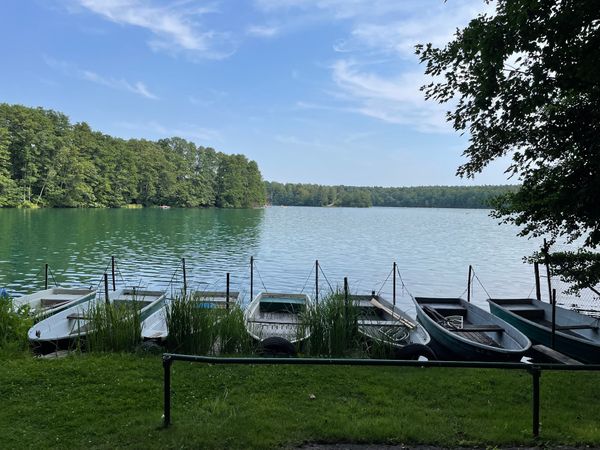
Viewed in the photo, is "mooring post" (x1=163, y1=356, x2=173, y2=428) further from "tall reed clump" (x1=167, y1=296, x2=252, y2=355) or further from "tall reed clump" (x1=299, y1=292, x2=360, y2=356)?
"tall reed clump" (x1=299, y1=292, x2=360, y2=356)

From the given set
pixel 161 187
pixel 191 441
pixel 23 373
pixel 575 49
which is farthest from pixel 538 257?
pixel 161 187

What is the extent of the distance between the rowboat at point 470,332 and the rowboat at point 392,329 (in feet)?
2.17

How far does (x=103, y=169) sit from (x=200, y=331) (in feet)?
323

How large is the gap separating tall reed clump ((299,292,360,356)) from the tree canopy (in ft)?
14.1

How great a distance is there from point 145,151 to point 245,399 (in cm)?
11337

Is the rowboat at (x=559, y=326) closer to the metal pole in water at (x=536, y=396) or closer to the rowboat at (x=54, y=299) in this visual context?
the metal pole in water at (x=536, y=396)

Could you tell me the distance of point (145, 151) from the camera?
112m

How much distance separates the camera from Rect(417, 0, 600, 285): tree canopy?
5027 mm

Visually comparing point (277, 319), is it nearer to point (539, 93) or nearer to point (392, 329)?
point (392, 329)

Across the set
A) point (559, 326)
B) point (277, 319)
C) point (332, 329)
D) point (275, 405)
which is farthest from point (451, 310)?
point (275, 405)

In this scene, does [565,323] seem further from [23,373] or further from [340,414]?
[23,373]

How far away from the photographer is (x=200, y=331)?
29.5 feet

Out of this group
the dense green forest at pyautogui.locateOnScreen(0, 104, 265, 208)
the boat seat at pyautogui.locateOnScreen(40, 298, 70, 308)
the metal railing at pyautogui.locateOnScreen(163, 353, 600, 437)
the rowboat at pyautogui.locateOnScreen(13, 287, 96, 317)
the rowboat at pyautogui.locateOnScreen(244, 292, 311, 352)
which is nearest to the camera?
the metal railing at pyautogui.locateOnScreen(163, 353, 600, 437)

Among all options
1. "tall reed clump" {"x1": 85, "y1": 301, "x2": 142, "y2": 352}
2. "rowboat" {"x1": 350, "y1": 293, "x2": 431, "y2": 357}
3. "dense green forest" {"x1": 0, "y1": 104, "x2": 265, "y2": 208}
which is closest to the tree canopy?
"rowboat" {"x1": 350, "y1": 293, "x2": 431, "y2": 357}
